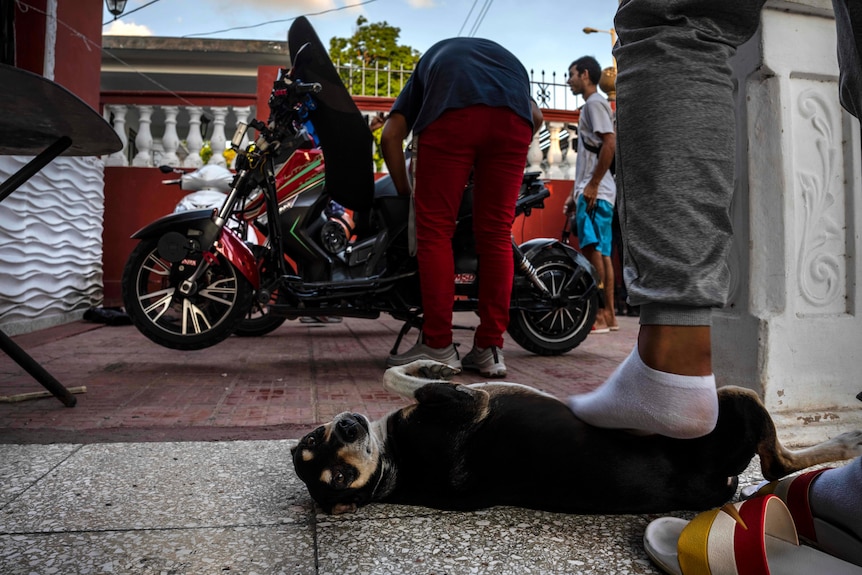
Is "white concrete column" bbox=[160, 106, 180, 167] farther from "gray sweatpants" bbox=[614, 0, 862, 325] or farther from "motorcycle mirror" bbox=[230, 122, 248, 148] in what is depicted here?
"gray sweatpants" bbox=[614, 0, 862, 325]

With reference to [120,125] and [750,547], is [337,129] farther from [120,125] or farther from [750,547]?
[120,125]

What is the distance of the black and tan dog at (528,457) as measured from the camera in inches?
59.2

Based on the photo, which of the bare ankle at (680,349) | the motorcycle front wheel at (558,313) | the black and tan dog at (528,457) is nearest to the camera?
the bare ankle at (680,349)

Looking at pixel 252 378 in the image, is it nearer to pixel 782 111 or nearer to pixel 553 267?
pixel 553 267

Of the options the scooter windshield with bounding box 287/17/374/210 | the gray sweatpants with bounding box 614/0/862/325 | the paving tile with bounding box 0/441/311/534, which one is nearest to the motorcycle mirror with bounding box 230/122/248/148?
the scooter windshield with bounding box 287/17/374/210

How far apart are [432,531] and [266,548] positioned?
0.35 meters

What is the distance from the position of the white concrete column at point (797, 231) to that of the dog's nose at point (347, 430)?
1.29 meters

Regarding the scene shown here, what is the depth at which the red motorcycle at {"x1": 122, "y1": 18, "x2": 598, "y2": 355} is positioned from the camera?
4.04 metres

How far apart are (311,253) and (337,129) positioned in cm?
83

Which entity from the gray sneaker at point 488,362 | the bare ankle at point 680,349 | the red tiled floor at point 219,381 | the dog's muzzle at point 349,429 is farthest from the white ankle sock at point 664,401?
the gray sneaker at point 488,362

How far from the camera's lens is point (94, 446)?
213 centimetres

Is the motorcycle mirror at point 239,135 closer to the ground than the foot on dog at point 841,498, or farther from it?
farther from it

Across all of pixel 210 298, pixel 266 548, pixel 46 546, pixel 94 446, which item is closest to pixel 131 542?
pixel 46 546

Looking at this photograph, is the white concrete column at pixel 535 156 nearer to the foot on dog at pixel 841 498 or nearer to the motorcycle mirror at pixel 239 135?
the motorcycle mirror at pixel 239 135
